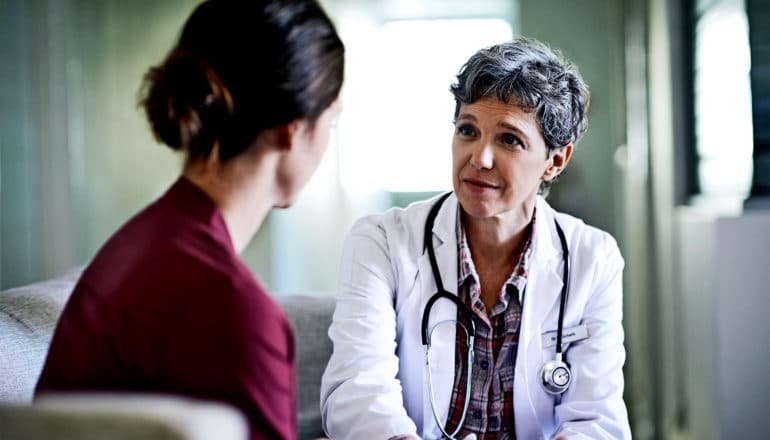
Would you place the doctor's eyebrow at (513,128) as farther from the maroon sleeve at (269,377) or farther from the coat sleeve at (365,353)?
the maroon sleeve at (269,377)

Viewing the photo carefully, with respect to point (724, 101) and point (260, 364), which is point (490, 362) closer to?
point (260, 364)

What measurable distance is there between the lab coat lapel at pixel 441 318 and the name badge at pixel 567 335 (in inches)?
7.3

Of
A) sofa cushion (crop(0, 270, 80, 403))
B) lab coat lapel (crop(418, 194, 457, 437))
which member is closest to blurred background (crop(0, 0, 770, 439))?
lab coat lapel (crop(418, 194, 457, 437))

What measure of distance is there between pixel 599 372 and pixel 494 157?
0.47 metres

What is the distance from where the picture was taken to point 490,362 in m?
1.49

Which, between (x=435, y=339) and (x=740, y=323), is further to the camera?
(x=740, y=323)

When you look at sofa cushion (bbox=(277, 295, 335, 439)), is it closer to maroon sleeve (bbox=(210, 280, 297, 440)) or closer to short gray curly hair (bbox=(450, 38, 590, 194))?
short gray curly hair (bbox=(450, 38, 590, 194))

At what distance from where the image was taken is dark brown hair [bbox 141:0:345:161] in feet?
2.71

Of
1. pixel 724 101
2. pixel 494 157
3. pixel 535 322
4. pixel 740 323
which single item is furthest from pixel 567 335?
pixel 724 101

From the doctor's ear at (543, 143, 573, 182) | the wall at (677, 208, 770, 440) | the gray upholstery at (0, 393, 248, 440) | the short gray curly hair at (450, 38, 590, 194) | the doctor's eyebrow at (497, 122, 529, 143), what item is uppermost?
the short gray curly hair at (450, 38, 590, 194)

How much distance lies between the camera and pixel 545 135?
1589 millimetres

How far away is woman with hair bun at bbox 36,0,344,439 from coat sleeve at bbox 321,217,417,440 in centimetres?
57

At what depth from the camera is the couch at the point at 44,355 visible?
0.56 m

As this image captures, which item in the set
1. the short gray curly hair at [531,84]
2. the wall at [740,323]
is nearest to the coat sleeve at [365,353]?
the short gray curly hair at [531,84]
